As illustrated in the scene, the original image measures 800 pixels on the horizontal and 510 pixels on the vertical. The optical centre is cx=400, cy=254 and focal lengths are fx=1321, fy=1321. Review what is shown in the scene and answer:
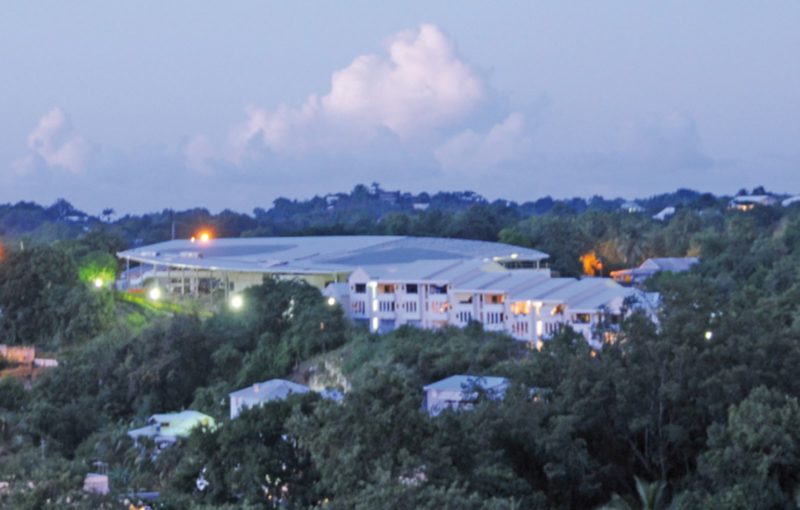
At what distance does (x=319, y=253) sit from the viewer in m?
29.2

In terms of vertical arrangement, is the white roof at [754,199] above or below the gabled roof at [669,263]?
above

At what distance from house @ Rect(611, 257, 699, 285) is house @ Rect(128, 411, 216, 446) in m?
12.7

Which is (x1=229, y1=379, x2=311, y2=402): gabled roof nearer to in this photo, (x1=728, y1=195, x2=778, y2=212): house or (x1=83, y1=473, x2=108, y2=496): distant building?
(x1=83, y1=473, x2=108, y2=496): distant building

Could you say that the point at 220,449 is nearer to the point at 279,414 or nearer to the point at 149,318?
the point at 279,414

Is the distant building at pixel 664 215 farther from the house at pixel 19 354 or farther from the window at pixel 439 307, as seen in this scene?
the house at pixel 19 354

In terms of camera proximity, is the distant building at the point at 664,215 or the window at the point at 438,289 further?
the distant building at the point at 664,215

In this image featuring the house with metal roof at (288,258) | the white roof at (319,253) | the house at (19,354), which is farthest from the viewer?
the white roof at (319,253)

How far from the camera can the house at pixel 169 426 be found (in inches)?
730

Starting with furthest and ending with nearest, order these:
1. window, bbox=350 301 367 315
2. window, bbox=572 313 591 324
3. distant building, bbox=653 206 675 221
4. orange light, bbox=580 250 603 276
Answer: distant building, bbox=653 206 675 221 → orange light, bbox=580 250 603 276 → window, bbox=350 301 367 315 → window, bbox=572 313 591 324

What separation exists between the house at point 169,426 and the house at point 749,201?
28.3m

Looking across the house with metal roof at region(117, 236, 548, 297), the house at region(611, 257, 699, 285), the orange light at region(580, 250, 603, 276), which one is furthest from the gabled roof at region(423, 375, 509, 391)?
the orange light at region(580, 250, 603, 276)

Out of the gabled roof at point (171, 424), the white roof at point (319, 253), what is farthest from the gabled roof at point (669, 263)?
the gabled roof at point (171, 424)

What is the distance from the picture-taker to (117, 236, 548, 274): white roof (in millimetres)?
27441

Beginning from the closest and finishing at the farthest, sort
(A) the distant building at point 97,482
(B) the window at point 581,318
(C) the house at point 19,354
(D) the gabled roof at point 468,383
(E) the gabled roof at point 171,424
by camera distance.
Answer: (A) the distant building at point 97,482 < (D) the gabled roof at point 468,383 < (E) the gabled roof at point 171,424 < (B) the window at point 581,318 < (C) the house at point 19,354
